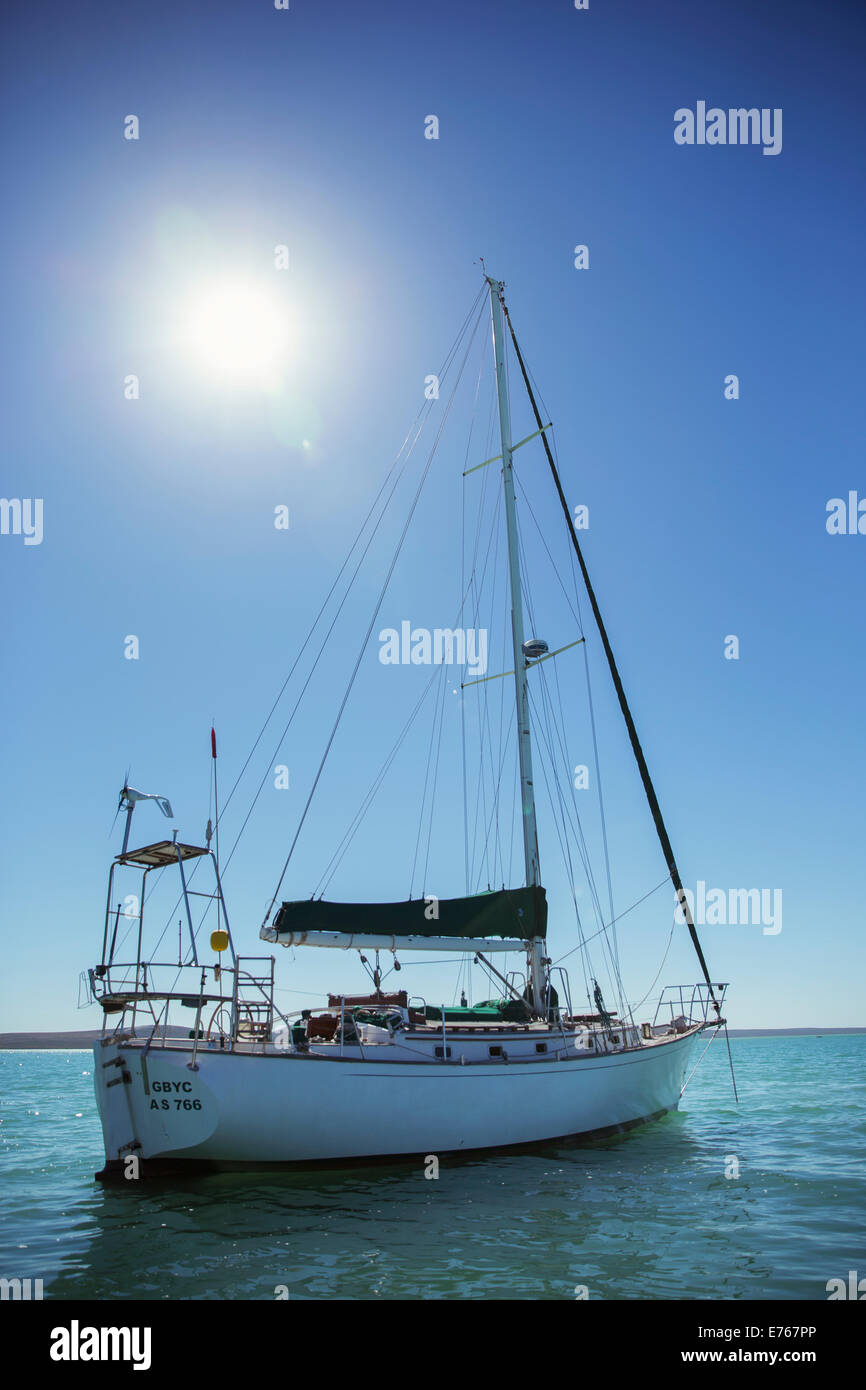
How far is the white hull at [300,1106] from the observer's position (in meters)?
13.8

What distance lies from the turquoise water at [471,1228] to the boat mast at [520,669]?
4.21 meters

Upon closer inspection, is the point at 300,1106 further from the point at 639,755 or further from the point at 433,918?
the point at 639,755

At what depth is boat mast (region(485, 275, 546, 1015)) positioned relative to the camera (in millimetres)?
20938

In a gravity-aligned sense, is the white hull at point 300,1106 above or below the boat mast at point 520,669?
below

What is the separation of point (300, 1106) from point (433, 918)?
4.77 meters

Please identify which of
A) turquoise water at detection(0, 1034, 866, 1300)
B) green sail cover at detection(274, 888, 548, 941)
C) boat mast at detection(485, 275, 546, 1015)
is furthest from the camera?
boat mast at detection(485, 275, 546, 1015)

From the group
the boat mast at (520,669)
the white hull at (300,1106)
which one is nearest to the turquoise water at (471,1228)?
the white hull at (300,1106)

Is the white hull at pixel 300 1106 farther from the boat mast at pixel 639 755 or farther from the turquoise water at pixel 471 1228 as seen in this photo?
the boat mast at pixel 639 755

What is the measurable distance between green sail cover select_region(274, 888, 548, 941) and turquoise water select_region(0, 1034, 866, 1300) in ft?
14.7

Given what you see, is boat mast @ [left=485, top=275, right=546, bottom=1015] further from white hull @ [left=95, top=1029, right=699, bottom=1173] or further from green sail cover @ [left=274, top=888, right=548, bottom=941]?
white hull @ [left=95, top=1029, right=699, bottom=1173]

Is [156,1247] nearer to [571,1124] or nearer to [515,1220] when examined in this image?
[515,1220]

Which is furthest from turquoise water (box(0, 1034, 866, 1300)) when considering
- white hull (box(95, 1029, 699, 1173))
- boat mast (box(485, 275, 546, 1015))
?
boat mast (box(485, 275, 546, 1015))
